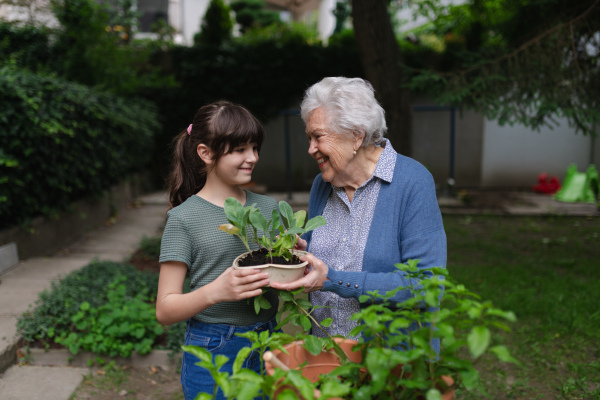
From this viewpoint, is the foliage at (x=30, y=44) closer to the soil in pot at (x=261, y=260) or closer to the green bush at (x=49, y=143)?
the green bush at (x=49, y=143)

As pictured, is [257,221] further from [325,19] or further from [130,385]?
[325,19]

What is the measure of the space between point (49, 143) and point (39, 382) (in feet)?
8.17

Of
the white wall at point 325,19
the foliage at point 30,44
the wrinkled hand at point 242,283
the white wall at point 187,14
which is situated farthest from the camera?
the white wall at point 325,19

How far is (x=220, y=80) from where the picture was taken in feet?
31.0

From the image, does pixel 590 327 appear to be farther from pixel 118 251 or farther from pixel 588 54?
pixel 118 251

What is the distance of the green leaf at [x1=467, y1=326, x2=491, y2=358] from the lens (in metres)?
0.69

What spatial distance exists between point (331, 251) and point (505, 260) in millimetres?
4064

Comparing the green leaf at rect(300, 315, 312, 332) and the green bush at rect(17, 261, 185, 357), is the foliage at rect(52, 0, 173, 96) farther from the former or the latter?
the green leaf at rect(300, 315, 312, 332)

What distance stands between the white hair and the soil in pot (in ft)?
1.67

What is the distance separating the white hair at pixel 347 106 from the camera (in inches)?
60.7

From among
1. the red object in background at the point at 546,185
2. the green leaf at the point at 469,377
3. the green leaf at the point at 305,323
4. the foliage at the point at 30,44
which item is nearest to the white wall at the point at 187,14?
the foliage at the point at 30,44

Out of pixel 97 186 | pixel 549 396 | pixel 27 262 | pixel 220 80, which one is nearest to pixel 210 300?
pixel 549 396

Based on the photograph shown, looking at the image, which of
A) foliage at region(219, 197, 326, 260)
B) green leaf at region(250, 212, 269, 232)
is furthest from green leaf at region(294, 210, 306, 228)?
green leaf at region(250, 212, 269, 232)

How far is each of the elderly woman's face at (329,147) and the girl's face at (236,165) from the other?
0.68ft
